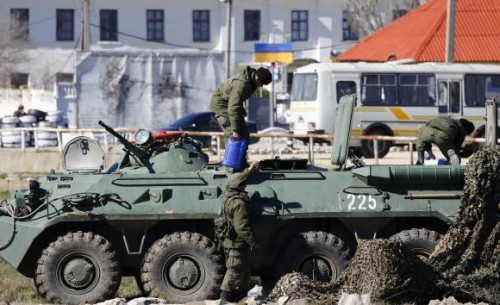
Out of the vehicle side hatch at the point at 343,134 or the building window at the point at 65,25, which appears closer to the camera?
the vehicle side hatch at the point at 343,134

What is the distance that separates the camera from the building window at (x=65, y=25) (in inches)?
2562

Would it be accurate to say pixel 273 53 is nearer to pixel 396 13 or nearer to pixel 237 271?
pixel 396 13

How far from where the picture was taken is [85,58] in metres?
59.6

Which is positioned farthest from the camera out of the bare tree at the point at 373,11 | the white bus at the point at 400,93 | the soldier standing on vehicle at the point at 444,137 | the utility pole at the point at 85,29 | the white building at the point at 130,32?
the bare tree at the point at 373,11

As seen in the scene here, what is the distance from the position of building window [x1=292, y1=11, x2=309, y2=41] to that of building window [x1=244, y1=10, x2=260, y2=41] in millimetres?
1799

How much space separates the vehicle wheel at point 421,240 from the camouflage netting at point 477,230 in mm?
514

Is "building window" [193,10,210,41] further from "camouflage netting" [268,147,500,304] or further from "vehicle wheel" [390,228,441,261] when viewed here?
"camouflage netting" [268,147,500,304]

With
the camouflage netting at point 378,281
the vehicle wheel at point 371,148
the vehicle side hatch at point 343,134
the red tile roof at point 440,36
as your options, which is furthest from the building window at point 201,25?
the camouflage netting at point 378,281

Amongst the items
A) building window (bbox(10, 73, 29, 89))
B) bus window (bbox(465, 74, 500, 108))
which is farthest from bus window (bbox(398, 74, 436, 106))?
building window (bbox(10, 73, 29, 89))

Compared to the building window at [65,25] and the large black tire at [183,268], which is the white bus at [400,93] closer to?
the large black tire at [183,268]

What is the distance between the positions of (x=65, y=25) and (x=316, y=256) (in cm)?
5156

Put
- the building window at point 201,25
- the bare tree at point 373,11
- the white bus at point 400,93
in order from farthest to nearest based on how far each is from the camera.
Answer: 1. the building window at point 201,25
2. the bare tree at point 373,11
3. the white bus at point 400,93

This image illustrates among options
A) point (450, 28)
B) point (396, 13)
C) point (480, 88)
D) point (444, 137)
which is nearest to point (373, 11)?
point (396, 13)

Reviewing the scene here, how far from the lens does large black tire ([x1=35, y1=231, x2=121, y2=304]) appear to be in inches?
586
